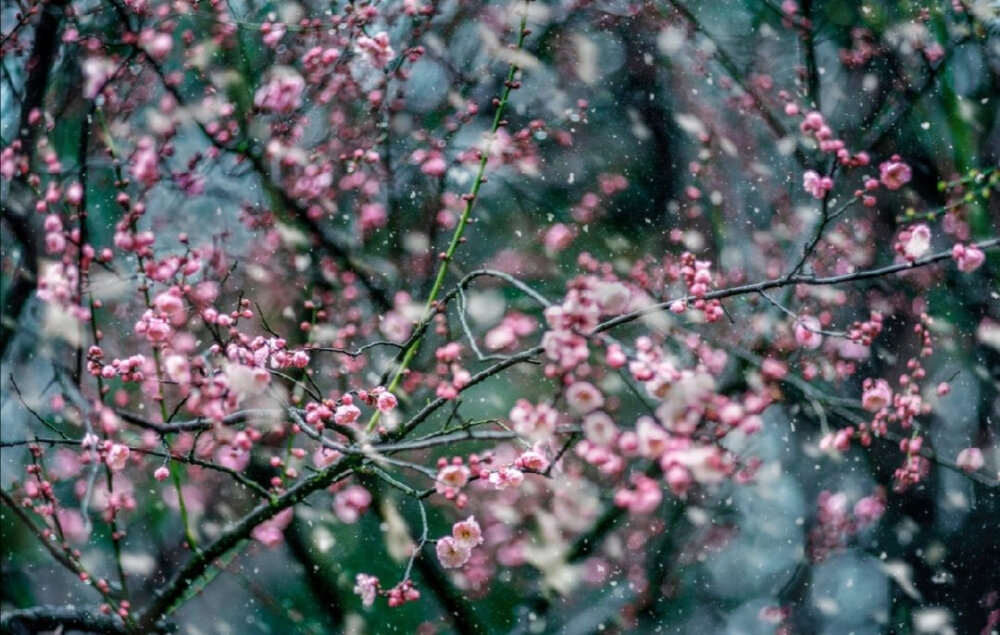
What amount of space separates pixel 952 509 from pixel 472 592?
3.04 feet

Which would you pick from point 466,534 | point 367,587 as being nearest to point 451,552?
point 466,534

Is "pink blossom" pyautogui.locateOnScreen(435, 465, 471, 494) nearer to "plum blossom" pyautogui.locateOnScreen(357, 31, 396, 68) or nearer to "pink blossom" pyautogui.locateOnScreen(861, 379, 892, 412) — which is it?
"pink blossom" pyautogui.locateOnScreen(861, 379, 892, 412)

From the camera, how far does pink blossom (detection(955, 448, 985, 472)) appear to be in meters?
1.44

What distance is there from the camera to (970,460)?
1.44 metres

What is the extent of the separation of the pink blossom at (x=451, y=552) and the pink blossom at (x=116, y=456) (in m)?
0.53

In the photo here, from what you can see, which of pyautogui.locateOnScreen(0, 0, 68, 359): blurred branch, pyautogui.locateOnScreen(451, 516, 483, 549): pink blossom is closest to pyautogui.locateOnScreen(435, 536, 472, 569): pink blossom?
pyautogui.locateOnScreen(451, 516, 483, 549): pink blossom

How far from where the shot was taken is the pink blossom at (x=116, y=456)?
47.2 inches

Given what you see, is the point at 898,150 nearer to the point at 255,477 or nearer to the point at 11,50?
the point at 255,477

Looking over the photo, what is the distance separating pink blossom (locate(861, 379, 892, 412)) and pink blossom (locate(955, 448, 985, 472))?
0.21 m

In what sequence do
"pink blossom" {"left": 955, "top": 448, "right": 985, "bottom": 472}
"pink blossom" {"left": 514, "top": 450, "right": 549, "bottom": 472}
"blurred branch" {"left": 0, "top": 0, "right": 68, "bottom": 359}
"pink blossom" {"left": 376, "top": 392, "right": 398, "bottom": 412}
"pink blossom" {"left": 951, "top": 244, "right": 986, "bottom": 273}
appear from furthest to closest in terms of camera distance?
"blurred branch" {"left": 0, "top": 0, "right": 68, "bottom": 359} < "pink blossom" {"left": 955, "top": 448, "right": 985, "bottom": 472} < "pink blossom" {"left": 376, "top": 392, "right": 398, "bottom": 412} < "pink blossom" {"left": 514, "top": 450, "right": 549, "bottom": 472} < "pink blossom" {"left": 951, "top": 244, "right": 986, "bottom": 273}

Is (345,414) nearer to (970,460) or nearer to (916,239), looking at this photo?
(916,239)

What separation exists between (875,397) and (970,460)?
0.28 m

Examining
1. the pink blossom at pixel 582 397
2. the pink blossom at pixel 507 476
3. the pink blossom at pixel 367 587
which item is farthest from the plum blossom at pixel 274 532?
the pink blossom at pixel 582 397

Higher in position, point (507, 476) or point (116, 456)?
point (116, 456)
